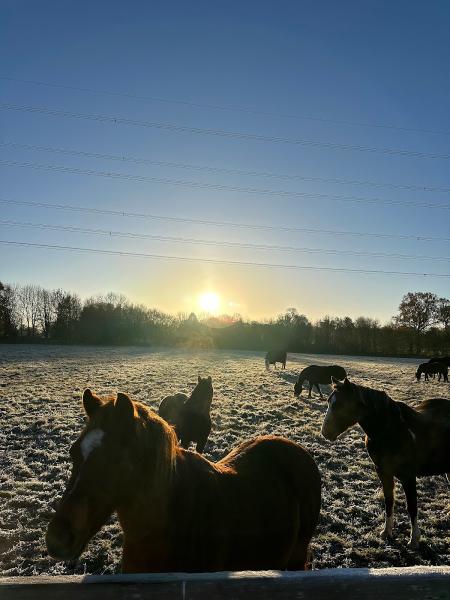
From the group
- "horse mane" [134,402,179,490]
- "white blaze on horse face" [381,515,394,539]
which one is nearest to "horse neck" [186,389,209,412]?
"white blaze on horse face" [381,515,394,539]

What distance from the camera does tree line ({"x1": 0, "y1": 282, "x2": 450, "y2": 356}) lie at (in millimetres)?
56188

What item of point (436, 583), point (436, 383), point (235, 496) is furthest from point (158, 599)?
point (436, 383)

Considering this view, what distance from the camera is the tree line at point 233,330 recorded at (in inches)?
2212

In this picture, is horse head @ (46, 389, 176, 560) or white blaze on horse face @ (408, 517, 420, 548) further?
white blaze on horse face @ (408, 517, 420, 548)

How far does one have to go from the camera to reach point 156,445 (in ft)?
7.55

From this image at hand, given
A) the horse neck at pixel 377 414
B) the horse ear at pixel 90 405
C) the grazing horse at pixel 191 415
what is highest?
the horse ear at pixel 90 405

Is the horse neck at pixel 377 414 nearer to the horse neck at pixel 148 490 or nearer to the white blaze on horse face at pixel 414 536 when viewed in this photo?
the white blaze on horse face at pixel 414 536

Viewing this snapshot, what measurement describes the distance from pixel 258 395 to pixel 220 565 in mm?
14956

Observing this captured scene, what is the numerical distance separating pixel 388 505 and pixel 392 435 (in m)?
0.95

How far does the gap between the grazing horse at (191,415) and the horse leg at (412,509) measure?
446 centimetres

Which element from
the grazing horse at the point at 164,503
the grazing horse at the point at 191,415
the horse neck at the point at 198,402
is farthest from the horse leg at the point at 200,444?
the grazing horse at the point at 164,503

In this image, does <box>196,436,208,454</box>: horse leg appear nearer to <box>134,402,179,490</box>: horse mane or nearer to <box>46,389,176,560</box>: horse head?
<box>134,402,179,490</box>: horse mane

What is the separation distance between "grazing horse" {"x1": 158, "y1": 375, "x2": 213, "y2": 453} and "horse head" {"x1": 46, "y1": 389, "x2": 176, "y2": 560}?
6421 millimetres

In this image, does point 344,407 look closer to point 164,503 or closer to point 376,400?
point 376,400
